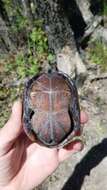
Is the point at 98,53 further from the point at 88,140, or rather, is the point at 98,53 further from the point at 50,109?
the point at 50,109

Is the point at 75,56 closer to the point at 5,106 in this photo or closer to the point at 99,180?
the point at 5,106

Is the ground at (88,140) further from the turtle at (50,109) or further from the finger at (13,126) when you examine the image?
the finger at (13,126)

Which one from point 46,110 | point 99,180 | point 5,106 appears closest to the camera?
point 46,110

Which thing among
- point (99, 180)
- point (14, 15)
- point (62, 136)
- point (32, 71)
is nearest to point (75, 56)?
point (32, 71)

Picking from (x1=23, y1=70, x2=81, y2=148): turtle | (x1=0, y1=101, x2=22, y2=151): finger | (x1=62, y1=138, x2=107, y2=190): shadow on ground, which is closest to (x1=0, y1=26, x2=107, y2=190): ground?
(x1=62, y1=138, x2=107, y2=190): shadow on ground

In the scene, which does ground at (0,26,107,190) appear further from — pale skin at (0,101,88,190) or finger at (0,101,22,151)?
finger at (0,101,22,151)

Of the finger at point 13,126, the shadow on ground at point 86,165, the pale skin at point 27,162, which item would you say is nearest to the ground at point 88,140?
the shadow on ground at point 86,165
